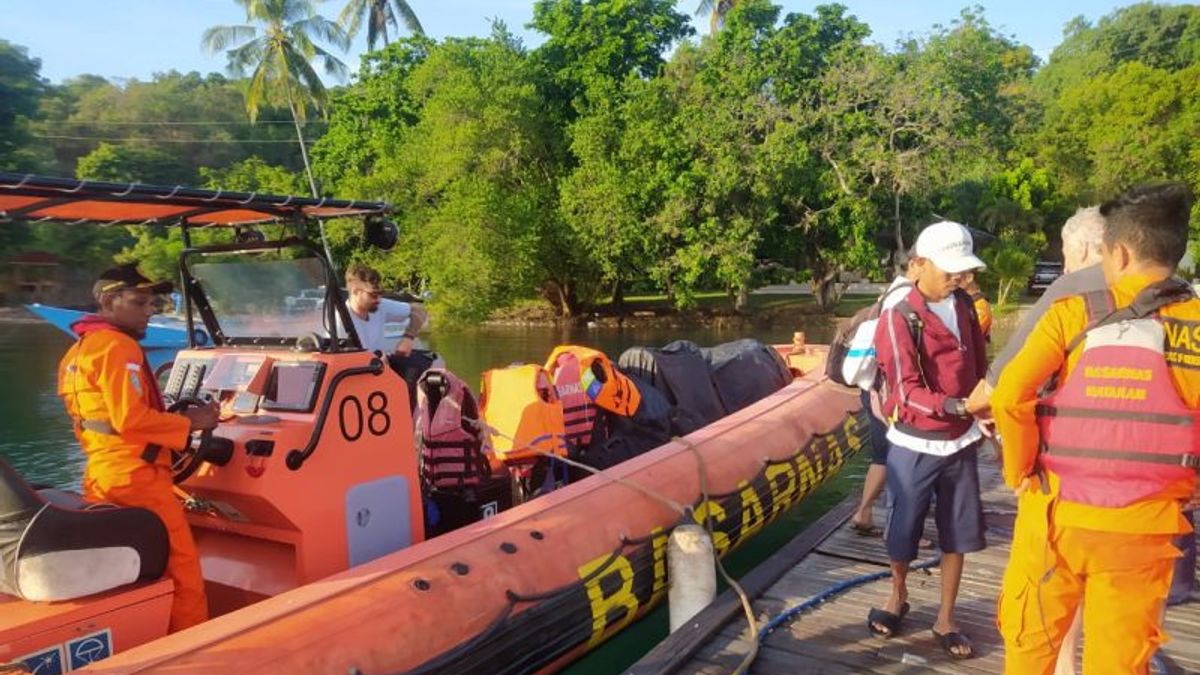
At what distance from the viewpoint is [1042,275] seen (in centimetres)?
3131

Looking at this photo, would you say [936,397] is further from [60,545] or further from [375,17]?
[375,17]

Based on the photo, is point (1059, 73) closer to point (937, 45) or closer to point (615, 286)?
point (937, 45)

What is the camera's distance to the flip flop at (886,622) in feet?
11.8

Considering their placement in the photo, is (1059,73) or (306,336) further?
(1059,73)

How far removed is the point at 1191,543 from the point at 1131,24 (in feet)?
207

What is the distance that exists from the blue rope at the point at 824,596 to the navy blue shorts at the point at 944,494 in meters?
0.82

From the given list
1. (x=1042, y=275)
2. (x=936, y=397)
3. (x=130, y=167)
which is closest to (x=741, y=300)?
(x=1042, y=275)

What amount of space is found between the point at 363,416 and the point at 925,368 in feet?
7.45

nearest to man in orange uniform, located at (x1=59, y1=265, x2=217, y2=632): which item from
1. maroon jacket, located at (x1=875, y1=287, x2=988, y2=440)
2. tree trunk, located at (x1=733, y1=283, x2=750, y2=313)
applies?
maroon jacket, located at (x1=875, y1=287, x2=988, y2=440)

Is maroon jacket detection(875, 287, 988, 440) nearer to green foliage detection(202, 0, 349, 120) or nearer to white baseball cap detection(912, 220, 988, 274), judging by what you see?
white baseball cap detection(912, 220, 988, 274)

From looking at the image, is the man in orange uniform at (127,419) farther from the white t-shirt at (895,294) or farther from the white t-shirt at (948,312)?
the white t-shirt at (948,312)

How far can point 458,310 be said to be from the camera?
2058 cm

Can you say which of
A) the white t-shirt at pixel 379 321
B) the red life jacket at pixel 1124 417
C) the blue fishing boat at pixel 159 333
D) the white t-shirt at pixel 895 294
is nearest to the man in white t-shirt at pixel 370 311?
the white t-shirt at pixel 379 321

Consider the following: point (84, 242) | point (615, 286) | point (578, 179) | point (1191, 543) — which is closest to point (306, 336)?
point (1191, 543)
